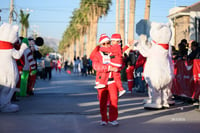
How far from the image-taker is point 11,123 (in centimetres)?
877

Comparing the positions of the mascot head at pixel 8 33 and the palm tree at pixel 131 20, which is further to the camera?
the palm tree at pixel 131 20

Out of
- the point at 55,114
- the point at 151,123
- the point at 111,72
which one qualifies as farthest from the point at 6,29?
the point at 151,123

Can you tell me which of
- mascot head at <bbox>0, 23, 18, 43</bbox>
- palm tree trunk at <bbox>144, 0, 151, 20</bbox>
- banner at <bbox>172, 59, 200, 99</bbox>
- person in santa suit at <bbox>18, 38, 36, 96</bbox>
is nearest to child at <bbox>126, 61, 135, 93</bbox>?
banner at <bbox>172, 59, 200, 99</bbox>

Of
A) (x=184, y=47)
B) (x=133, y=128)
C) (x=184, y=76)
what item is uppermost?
(x=184, y=47)

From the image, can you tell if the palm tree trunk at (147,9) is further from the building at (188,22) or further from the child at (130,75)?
the building at (188,22)

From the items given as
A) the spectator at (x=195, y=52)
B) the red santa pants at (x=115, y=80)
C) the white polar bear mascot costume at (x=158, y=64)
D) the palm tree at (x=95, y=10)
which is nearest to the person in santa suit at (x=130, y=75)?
the spectator at (x=195, y=52)

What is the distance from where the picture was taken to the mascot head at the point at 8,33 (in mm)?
10727

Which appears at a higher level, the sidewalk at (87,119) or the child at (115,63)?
the child at (115,63)

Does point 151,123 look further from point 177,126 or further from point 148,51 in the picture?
point 148,51

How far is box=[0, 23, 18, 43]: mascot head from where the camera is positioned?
10.7 metres

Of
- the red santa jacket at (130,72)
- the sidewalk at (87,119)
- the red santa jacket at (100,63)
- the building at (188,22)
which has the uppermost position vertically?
the building at (188,22)

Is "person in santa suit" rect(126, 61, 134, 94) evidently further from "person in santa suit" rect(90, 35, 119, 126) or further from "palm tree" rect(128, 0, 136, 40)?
"palm tree" rect(128, 0, 136, 40)

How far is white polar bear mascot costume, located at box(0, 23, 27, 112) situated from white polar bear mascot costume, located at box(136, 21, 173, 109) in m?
3.26

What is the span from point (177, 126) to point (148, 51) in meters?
3.30
